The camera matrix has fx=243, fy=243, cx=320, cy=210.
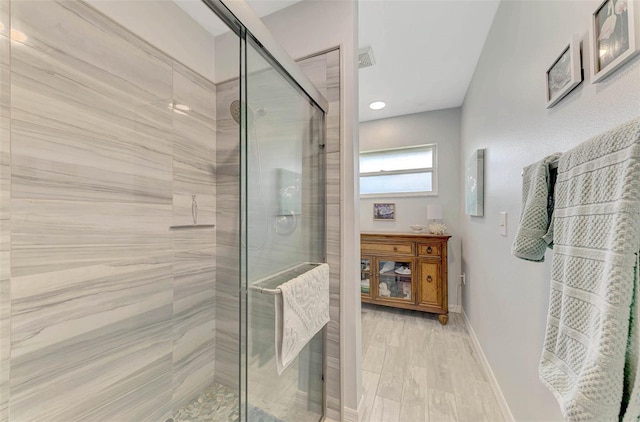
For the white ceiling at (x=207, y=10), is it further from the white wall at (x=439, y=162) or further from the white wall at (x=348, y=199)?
the white wall at (x=439, y=162)

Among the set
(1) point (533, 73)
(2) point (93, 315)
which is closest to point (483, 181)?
(1) point (533, 73)

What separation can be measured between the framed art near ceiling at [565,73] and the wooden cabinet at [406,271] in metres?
1.86

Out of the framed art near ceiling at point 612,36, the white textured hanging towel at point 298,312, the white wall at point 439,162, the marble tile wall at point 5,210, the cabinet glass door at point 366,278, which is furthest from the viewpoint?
the white wall at point 439,162

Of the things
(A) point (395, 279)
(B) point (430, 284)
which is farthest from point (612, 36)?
(A) point (395, 279)

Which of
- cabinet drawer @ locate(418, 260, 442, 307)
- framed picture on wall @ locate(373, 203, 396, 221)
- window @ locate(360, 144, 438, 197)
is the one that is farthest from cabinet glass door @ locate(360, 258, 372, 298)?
window @ locate(360, 144, 438, 197)

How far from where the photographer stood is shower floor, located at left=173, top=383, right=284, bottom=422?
1.49m

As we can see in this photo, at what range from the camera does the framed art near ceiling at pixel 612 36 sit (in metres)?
0.57

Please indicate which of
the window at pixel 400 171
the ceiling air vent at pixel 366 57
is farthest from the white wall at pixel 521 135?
the window at pixel 400 171

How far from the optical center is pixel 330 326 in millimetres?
1428

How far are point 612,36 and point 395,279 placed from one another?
8.19 ft

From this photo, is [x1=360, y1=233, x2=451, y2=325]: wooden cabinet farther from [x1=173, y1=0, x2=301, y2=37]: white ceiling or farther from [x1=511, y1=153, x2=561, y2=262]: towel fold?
[x1=173, y1=0, x2=301, y2=37]: white ceiling

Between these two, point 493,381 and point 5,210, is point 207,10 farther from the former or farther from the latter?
point 493,381

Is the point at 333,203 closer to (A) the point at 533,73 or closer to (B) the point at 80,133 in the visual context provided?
(A) the point at 533,73

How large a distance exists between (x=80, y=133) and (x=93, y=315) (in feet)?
2.75
